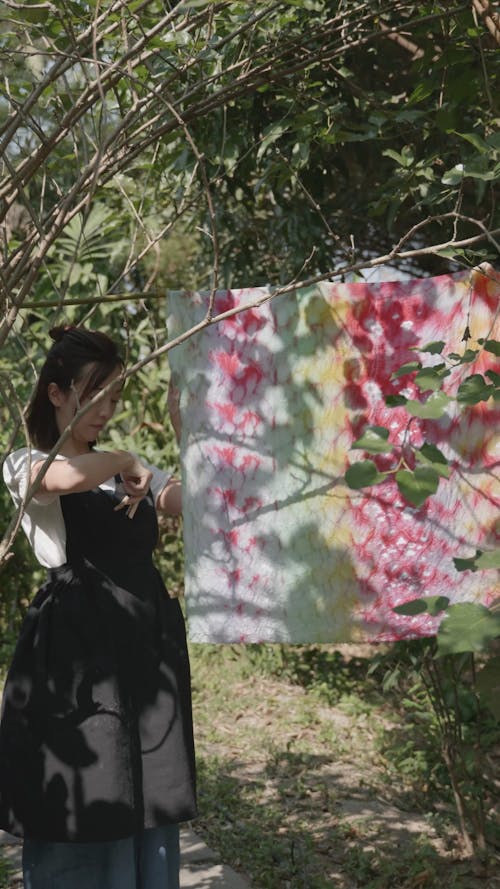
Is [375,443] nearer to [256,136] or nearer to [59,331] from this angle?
[59,331]

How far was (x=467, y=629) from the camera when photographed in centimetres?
134

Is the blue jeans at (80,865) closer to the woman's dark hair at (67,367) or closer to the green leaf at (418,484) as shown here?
the woman's dark hair at (67,367)

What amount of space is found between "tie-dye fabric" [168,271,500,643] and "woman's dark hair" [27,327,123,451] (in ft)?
0.59

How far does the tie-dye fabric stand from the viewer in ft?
7.34

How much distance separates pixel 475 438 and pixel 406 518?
0.22m

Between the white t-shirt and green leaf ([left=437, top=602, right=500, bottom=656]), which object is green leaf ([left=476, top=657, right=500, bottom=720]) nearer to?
green leaf ([left=437, top=602, right=500, bottom=656])

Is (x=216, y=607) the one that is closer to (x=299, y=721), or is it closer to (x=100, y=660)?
(x=100, y=660)

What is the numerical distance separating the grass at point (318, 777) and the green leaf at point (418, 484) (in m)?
2.01

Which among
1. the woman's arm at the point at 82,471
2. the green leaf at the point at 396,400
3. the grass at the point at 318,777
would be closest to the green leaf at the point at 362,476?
the green leaf at the point at 396,400

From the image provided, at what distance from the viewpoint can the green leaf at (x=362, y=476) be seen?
59.4 inches

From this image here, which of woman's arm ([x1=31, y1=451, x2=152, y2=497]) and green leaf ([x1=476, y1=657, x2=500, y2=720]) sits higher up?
woman's arm ([x1=31, y1=451, x2=152, y2=497])

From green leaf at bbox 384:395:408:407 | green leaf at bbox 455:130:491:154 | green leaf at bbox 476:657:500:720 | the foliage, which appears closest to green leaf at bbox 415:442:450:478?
the foliage

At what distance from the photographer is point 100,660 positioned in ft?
6.92

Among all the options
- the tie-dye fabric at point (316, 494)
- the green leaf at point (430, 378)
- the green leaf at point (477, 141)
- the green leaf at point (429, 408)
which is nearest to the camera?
the green leaf at point (429, 408)
